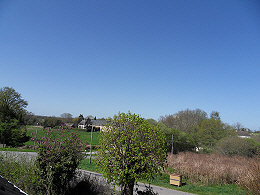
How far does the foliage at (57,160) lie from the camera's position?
6.63 meters

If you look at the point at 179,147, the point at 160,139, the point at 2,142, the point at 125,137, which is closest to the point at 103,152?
the point at 125,137

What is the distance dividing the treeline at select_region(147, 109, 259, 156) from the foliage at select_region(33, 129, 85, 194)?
6497 millimetres

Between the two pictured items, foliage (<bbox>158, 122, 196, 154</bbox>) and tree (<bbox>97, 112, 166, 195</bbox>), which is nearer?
tree (<bbox>97, 112, 166, 195</bbox>)

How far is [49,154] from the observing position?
692 cm

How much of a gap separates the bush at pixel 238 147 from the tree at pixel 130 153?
17444 mm

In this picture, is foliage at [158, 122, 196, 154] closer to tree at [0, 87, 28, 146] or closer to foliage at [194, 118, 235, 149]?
foliage at [194, 118, 235, 149]

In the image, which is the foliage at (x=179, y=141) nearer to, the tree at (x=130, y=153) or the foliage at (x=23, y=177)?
the tree at (x=130, y=153)

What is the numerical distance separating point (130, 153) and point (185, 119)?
114 feet

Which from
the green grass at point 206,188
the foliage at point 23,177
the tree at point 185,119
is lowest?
the green grass at point 206,188

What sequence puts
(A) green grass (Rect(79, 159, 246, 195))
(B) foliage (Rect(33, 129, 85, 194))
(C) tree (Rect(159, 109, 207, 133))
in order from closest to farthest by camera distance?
(B) foliage (Rect(33, 129, 85, 194)) → (A) green grass (Rect(79, 159, 246, 195)) → (C) tree (Rect(159, 109, 207, 133))

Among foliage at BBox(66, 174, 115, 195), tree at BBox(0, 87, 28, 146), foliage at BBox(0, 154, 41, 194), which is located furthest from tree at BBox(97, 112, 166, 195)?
tree at BBox(0, 87, 28, 146)

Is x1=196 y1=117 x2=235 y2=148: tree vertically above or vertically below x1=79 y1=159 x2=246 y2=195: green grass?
above

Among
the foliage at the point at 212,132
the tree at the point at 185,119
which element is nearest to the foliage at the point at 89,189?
the foliage at the point at 212,132

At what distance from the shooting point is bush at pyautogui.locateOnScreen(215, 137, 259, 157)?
65.1 ft
